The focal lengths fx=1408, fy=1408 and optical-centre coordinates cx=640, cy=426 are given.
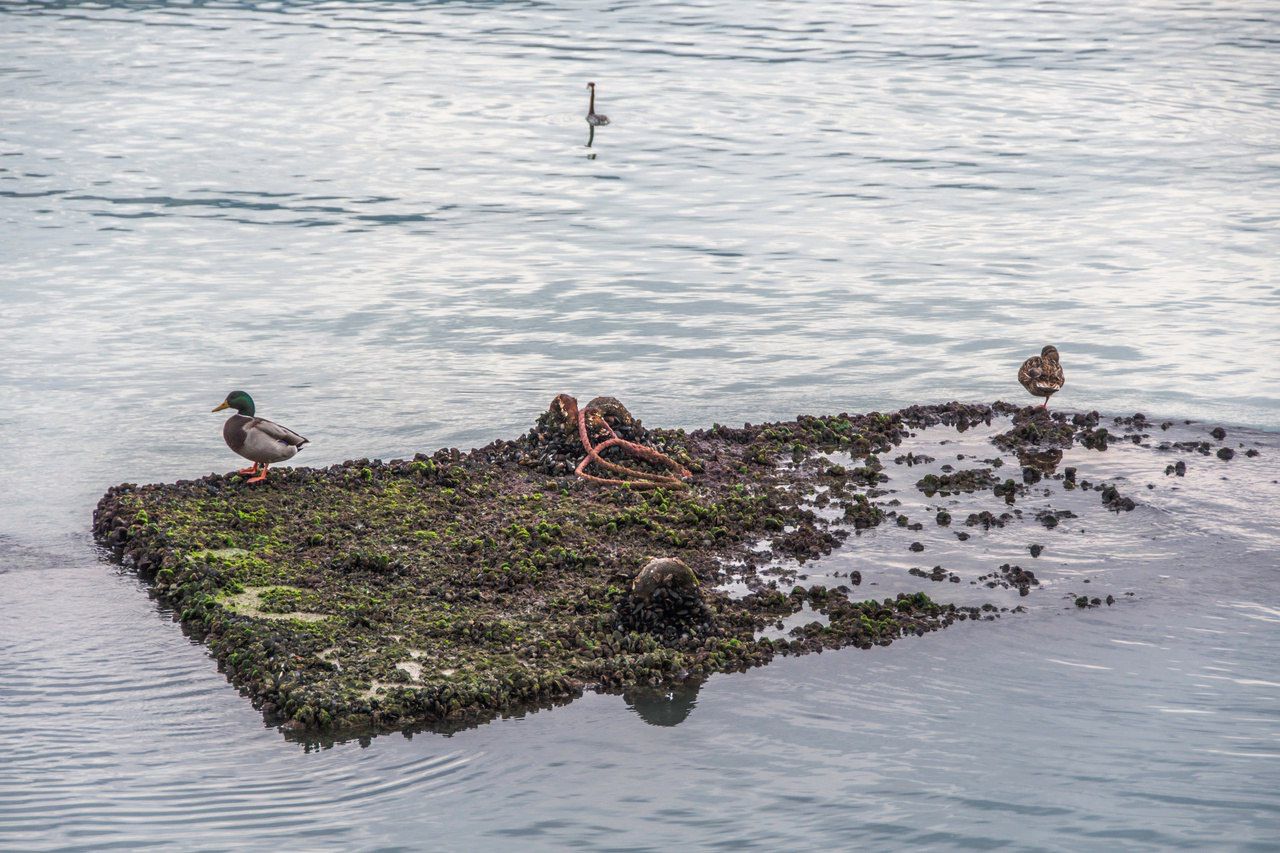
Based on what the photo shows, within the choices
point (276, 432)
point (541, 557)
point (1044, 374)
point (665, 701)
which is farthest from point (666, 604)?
point (1044, 374)

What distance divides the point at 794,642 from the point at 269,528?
440cm

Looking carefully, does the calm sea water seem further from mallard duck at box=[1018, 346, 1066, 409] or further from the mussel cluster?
mallard duck at box=[1018, 346, 1066, 409]

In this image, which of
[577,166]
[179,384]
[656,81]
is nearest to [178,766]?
[179,384]

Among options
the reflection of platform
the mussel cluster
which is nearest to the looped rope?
the mussel cluster

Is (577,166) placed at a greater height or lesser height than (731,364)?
greater

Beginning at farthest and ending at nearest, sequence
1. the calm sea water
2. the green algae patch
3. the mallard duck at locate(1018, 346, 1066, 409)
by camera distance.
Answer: the mallard duck at locate(1018, 346, 1066, 409)
the green algae patch
the calm sea water

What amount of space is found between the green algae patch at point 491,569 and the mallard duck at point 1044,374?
1741 mm

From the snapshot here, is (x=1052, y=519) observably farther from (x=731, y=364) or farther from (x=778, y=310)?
(x=778, y=310)

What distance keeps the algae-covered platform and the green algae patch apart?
2 cm

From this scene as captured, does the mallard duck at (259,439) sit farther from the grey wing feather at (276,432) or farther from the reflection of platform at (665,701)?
the reflection of platform at (665,701)

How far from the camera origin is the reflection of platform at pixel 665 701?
8648 millimetres

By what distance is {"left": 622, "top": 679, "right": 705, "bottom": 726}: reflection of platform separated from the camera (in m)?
8.65

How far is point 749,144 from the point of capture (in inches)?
1184

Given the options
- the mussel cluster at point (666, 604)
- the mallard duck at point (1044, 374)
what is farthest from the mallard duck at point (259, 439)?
the mallard duck at point (1044, 374)
